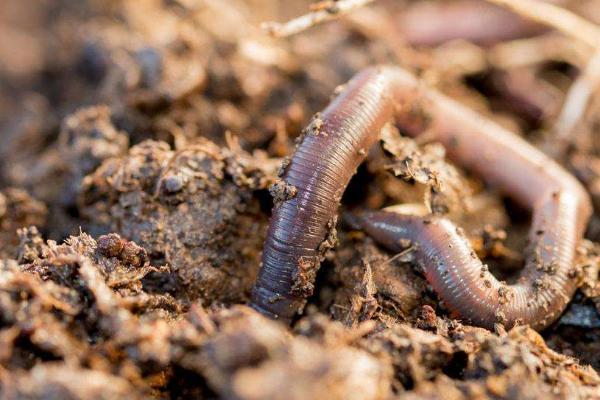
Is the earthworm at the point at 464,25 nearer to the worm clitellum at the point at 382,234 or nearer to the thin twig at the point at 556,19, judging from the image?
the thin twig at the point at 556,19

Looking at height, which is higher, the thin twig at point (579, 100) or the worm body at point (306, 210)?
the thin twig at point (579, 100)

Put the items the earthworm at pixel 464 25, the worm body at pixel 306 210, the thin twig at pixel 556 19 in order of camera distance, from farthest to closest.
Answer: the earthworm at pixel 464 25, the thin twig at pixel 556 19, the worm body at pixel 306 210

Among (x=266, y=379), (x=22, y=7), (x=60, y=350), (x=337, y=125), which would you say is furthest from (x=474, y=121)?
(x=22, y=7)

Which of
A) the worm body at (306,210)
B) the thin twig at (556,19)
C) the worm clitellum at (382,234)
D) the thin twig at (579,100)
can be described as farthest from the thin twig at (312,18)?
the thin twig at (579,100)

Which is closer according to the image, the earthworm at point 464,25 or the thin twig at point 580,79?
the thin twig at point 580,79

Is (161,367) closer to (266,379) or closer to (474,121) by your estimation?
(266,379)

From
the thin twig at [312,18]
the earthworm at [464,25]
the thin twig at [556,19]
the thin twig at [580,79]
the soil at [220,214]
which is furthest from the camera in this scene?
the earthworm at [464,25]

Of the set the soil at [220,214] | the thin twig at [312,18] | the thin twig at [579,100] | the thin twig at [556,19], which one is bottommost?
the soil at [220,214]
